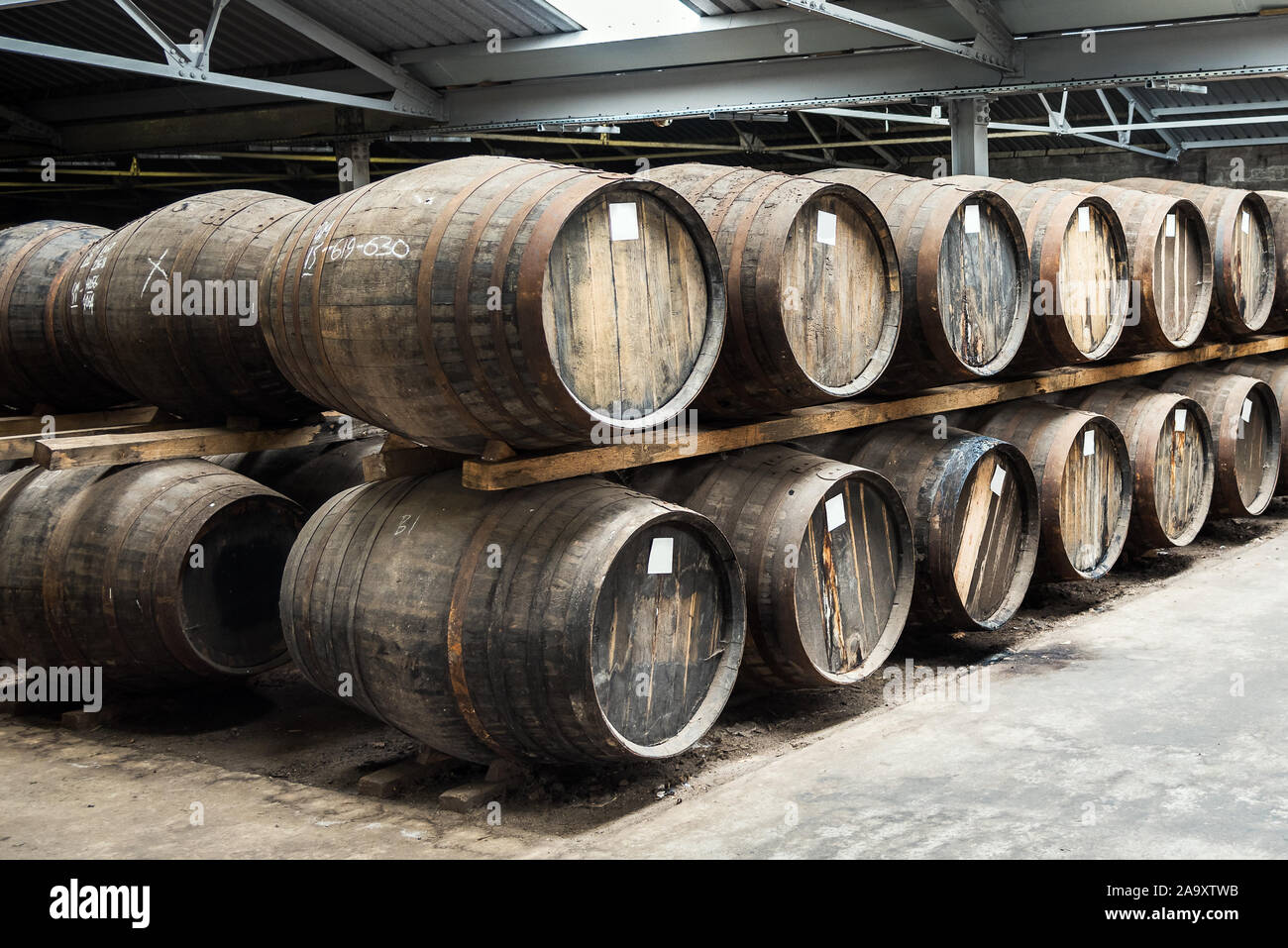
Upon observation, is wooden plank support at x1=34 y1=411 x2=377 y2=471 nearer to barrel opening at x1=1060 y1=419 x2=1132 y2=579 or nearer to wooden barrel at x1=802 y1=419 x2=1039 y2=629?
wooden barrel at x1=802 y1=419 x2=1039 y2=629

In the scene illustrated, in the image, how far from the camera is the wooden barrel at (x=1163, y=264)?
7414 mm

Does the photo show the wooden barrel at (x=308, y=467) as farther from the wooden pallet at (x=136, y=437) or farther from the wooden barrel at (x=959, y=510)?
the wooden barrel at (x=959, y=510)

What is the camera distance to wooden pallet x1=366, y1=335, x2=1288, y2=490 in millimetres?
4074

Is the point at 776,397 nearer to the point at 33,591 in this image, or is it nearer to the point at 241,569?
the point at 241,569

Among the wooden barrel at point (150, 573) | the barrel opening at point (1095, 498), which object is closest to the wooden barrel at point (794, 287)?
the barrel opening at point (1095, 498)

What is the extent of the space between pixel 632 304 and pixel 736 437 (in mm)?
1013

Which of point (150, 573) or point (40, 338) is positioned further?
point (40, 338)

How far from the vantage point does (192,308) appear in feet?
17.2

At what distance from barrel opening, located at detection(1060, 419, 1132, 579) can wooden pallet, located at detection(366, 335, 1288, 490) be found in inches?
16.7

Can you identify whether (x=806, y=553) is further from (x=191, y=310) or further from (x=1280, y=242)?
(x=1280, y=242)

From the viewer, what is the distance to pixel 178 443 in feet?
17.4

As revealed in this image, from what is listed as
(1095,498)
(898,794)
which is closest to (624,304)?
(898,794)

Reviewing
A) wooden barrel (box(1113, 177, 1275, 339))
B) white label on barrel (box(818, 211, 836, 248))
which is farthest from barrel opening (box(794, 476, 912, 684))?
wooden barrel (box(1113, 177, 1275, 339))

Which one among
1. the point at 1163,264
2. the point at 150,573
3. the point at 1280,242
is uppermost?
the point at 1280,242
